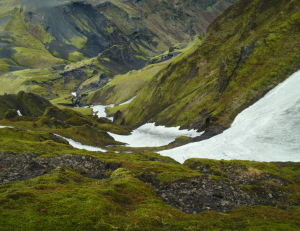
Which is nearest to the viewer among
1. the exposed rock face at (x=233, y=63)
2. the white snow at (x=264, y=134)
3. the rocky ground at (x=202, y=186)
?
the rocky ground at (x=202, y=186)

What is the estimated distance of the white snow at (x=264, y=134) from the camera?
25.9 m

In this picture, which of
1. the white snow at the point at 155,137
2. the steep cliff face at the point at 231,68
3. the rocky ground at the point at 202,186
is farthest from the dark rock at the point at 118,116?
the rocky ground at the point at 202,186

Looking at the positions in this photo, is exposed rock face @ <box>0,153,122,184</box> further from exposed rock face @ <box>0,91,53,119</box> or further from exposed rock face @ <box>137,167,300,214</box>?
exposed rock face @ <box>0,91,53,119</box>

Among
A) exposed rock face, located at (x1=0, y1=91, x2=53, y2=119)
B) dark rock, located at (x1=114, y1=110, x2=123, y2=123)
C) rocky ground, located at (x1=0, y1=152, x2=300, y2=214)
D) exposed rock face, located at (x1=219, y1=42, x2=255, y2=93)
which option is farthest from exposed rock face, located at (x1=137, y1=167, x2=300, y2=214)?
dark rock, located at (x1=114, y1=110, x2=123, y2=123)

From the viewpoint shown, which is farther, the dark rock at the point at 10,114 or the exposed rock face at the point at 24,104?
the exposed rock face at the point at 24,104

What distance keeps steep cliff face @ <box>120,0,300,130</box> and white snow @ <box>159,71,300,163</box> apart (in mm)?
4107

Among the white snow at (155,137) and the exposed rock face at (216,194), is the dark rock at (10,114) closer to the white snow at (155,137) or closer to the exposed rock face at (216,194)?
the white snow at (155,137)

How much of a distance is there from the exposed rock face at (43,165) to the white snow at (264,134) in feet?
59.7

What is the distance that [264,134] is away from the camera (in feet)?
95.5

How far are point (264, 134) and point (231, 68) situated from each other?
27.0m

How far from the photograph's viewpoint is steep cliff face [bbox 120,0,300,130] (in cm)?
4181

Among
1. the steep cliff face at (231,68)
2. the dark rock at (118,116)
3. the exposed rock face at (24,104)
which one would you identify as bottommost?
the dark rock at (118,116)

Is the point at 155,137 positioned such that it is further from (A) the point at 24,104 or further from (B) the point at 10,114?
(A) the point at 24,104

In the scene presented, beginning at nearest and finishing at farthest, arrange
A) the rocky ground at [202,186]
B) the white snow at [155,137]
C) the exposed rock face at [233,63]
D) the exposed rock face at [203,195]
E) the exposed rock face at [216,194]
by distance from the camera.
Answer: the exposed rock face at [203,195], the exposed rock face at [216,194], the rocky ground at [202,186], the exposed rock face at [233,63], the white snow at [155,137]
